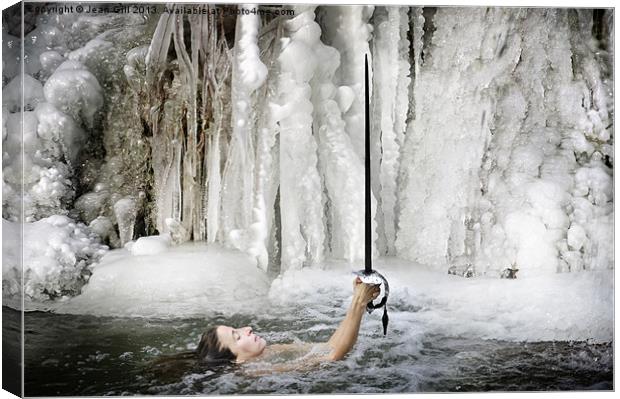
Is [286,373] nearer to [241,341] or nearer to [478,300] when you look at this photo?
[241,341]

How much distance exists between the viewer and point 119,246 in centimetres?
308

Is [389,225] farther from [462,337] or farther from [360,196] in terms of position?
[462,337]

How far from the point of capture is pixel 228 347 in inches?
119

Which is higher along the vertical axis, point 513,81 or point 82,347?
point 513,81

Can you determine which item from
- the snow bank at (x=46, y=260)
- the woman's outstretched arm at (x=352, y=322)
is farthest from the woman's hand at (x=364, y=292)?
the snow bank at (x=46, y=260)

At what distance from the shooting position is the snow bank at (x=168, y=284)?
3.04 metres

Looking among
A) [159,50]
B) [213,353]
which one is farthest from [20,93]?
[213,353]

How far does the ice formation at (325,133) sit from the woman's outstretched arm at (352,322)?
128mm

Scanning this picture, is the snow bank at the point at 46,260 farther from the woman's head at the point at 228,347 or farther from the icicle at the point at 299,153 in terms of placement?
the icicle at the point at 299,153

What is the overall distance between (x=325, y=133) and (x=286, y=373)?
99 centimetres

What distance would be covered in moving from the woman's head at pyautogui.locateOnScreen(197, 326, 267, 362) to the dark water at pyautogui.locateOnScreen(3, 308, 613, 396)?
0.04 meters

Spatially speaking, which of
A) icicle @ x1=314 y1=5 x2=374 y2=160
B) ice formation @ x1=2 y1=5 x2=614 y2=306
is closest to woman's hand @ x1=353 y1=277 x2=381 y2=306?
ice formation @ x1=2 y1=5 x2=614 y2=306

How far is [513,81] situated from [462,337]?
3.58 feet

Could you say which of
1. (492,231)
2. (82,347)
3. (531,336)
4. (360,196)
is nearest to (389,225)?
(360,196)
